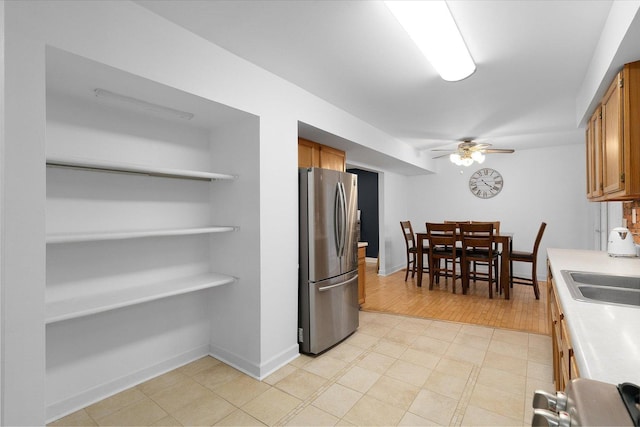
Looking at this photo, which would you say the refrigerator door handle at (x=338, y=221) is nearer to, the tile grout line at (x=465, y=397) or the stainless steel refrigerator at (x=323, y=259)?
the stainless steel refrigerator at (x=323, y=259)

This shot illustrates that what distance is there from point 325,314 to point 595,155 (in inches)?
101

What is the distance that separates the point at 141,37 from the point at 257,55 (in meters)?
0.74

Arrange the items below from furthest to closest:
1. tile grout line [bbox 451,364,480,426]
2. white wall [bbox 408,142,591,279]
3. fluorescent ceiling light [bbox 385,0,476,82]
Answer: white wall [bbox 408,142,591,279]
tile grout line [bbox 451,364,480,426]
fluorescent ceiling light [bbox 385,0,476,82]

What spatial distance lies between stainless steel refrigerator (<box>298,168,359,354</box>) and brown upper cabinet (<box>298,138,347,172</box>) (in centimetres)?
42

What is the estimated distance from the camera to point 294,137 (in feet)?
8.60

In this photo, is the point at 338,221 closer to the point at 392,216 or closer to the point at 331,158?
the point at 331,158

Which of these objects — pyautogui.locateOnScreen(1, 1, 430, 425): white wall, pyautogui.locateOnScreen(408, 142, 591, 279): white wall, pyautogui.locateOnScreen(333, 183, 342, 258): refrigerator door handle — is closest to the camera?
pyautogui.locateOnScreen(1, 1, 430, 425): white wall

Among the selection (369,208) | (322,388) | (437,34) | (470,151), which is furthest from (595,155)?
(369,208)

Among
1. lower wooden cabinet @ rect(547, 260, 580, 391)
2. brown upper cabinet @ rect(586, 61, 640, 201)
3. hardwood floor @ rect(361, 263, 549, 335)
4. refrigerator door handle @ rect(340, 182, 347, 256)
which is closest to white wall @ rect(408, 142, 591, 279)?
hardwood floor @ rect(361, 263, 549, 335)

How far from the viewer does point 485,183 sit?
19.6 ft

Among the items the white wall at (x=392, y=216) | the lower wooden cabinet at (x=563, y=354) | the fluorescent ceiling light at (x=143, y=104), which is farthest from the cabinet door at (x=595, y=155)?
the white wall at (x=392, y=216)

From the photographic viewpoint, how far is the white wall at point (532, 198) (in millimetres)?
5238

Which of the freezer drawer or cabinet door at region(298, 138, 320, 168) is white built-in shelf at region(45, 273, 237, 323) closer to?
the freezer drawer

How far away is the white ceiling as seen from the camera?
5.59 feet
